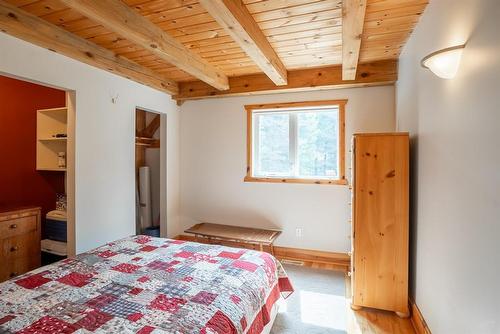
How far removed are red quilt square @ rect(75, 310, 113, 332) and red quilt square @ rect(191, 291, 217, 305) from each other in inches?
16.2

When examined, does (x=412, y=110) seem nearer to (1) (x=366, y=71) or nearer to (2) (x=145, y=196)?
(1) (x=366, y=71)

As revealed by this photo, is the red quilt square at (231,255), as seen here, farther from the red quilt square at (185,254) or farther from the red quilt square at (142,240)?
the red quilt square at (142,240)

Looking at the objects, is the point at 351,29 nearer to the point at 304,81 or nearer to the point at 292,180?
the point at 304,81

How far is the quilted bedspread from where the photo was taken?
125 cm

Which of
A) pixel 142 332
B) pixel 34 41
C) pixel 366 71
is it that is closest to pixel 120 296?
pixel 142 332

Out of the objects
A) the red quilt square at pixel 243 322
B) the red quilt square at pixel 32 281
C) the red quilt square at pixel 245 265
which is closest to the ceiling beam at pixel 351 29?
the red quilt square at pixel 245 265

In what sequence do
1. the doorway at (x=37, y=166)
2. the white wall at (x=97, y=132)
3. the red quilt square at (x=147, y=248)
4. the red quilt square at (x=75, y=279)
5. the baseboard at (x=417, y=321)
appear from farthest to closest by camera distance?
the doorway at (x=37, y=166) < the white wall at (x=97, y=132) < the red quilt square at (x=147, y=248) < the baseboard at (x=417, y=321) < the red quilt square at (x=75, y=279)

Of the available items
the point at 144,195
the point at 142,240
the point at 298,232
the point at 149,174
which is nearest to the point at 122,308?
the point at 142,240

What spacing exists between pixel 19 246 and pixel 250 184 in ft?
8.78

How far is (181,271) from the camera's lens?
1829 mm

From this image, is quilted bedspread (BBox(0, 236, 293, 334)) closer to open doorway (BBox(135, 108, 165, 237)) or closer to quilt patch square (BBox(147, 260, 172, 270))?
quilt patch square (BBox(147, 260, 172, 270))

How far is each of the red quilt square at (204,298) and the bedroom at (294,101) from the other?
22.2 inches

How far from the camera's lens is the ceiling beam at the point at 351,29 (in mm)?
1727

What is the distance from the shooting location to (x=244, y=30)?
2045 mm
